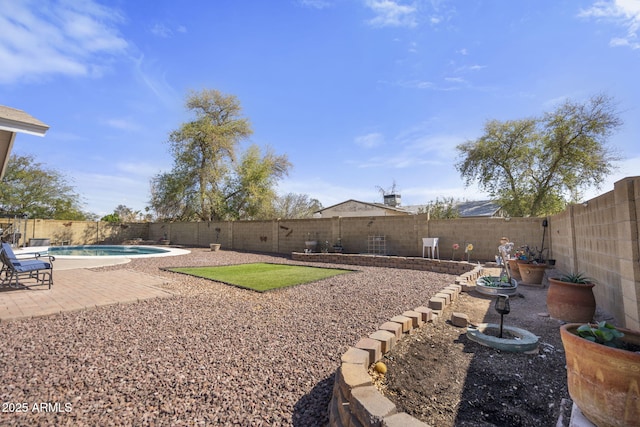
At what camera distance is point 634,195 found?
2832 millimetres

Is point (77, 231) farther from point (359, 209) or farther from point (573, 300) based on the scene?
point (573, 300)

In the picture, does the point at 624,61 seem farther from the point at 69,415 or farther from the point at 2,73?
the point at 2,73

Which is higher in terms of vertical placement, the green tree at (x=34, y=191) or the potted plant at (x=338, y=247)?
the green tree at (x=34, y=191)

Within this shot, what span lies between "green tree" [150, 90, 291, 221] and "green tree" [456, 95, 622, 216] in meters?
15.6

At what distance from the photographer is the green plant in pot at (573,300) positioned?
3.71 m

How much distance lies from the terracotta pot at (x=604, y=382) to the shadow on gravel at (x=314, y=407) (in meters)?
1.63

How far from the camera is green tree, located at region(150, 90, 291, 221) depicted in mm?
21812

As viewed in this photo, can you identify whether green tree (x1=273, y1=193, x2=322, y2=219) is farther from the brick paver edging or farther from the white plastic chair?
the brick paver edging

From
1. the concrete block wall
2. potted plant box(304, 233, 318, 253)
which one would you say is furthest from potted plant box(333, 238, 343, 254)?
the concrete block wall

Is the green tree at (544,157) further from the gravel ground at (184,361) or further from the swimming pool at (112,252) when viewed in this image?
the swimming pool at (112,252)

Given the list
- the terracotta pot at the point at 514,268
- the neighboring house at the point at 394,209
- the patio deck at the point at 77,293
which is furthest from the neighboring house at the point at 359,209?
the patio deck at the point at 77,293

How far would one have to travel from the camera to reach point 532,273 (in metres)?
6.62

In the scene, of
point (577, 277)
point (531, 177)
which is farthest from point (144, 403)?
point (531, 177)

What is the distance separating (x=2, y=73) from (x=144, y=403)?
32.1 ft
